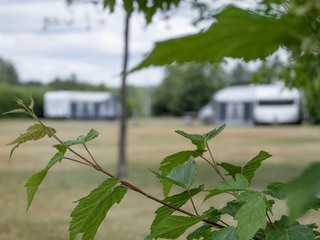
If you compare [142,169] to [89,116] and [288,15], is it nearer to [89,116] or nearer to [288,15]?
[288,15]

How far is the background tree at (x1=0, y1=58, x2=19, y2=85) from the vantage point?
2469 inches

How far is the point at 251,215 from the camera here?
71 centimetres

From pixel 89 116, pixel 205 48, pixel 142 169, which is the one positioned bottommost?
pixel 89 116

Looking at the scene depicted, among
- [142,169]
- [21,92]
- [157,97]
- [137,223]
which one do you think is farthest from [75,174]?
[157,97]

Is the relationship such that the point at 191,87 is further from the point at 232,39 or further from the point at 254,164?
the point at 232,39

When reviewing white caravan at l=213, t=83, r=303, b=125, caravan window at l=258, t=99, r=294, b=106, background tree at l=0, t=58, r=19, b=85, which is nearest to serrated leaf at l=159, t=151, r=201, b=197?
white caravan at l=213, t=83, r=303, b=125

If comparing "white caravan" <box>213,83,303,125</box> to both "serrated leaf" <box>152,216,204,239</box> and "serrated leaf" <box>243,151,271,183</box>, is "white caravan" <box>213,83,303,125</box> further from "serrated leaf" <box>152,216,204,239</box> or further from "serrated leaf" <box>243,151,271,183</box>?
"serrated leaf" <box>152,216,204,239</box>

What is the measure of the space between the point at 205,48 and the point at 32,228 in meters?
5.58

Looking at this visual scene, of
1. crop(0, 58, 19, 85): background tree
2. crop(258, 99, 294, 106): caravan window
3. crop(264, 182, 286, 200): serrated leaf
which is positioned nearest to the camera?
crop(264, 182, 286, 200): serrated leaf

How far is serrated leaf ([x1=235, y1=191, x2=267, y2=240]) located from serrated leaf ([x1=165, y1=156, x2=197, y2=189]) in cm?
15

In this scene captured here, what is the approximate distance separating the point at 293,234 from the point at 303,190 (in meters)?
0.40

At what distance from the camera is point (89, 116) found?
2146 inches

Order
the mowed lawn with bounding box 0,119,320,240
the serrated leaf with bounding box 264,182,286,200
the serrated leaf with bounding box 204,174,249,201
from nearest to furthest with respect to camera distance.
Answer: the serrated leaf with bounding box 204,174,249,201, the serrated leaf with bounding box 264,182,286,200, the mowed lawn with bounding box 0,119,320,240

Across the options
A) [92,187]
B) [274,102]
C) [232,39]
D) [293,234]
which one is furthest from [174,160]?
[274,102]
